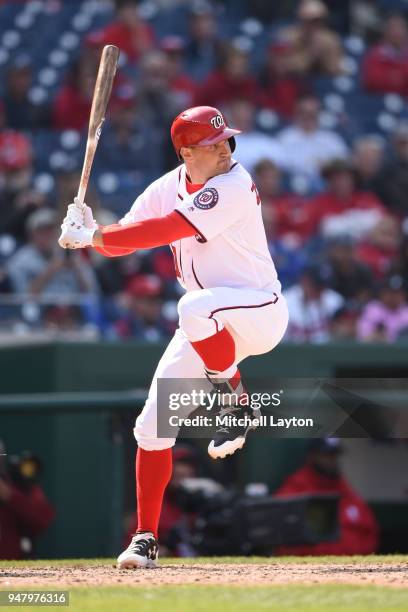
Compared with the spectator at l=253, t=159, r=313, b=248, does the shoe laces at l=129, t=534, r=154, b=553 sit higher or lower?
lower

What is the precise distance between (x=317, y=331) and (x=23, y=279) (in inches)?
74.5

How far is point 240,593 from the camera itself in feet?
13.2

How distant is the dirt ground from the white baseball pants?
1.67 ft

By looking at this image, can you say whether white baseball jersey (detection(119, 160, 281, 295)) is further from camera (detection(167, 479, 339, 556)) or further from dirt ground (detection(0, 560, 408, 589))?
camera (detection(167, 479, 339, 556))

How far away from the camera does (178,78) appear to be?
1084 cm

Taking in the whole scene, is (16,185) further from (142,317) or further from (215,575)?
(215,575)

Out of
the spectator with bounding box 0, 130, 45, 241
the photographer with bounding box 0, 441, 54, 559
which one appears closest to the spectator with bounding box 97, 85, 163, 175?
the spectator with bounding box 0, 130, 45, 241

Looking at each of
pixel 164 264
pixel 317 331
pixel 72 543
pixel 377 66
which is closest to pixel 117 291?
pixel 164 264

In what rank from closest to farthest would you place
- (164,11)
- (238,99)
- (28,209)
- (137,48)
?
(28,209), (238,99), (137,48), (164,11)

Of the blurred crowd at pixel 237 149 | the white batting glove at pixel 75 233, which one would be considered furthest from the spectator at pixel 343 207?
the white batting glove at pixel 75 233

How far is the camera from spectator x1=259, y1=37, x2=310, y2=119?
11203 millimetres

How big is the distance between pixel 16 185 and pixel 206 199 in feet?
16.1

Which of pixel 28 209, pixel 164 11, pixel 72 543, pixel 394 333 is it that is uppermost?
pixel 164 11

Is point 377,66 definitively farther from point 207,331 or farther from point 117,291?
point 207,331
